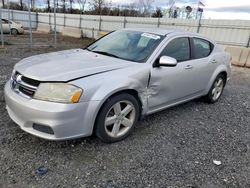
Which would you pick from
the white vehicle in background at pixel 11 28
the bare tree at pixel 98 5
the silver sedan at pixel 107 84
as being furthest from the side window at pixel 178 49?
the bare tree at pixel 98 5

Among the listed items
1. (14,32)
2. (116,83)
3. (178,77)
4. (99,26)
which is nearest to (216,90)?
(178,77)

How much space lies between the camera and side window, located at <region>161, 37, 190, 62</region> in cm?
352

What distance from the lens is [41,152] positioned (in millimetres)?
2725

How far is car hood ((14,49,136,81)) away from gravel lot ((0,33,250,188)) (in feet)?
3.04

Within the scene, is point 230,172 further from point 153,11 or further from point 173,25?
point 153,11

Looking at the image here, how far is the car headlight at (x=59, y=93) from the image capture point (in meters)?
2.44

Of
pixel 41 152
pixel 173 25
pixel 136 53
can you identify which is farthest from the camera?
pixel 173 25

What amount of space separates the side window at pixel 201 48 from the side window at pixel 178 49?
26 cm

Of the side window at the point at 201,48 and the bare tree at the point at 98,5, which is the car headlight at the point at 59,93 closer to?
the side window at the point at 201,48

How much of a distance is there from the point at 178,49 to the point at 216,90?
172 centimetres

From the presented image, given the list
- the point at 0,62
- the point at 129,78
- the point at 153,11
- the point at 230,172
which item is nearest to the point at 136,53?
the point at 129,78

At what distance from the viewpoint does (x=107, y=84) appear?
2.66 m

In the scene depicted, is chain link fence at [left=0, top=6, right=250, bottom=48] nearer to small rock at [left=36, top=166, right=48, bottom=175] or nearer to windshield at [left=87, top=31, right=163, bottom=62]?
windshield at [left=87, top=31, right=163, bottom=62]

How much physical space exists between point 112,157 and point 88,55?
1604 millimetres
